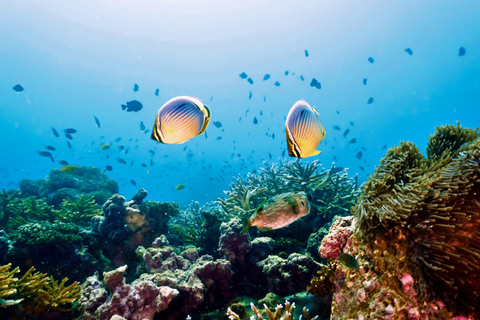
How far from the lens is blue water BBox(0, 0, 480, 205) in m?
43.9

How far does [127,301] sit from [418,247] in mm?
3444

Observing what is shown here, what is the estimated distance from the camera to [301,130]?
58.7 inches

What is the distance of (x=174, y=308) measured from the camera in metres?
3.24

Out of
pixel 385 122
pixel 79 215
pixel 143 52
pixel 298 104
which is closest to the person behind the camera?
pixel 298 104

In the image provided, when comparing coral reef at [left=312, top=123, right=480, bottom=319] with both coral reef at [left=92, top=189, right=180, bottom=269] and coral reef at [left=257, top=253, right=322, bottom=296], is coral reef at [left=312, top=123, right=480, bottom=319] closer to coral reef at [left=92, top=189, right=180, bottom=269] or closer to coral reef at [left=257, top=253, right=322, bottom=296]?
coral reef at [left=257, top=253, right=322, bottom=296]

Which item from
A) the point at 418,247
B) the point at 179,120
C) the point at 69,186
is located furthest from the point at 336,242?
the point at 69,186

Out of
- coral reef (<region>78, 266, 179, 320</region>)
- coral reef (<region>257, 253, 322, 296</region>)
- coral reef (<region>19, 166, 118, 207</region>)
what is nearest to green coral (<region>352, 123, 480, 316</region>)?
coral reef (<region>257, 253, 322, 296</region>)

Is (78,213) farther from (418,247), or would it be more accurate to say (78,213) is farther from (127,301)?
(418,247)

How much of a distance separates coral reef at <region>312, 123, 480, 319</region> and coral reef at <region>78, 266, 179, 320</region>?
2.21 m

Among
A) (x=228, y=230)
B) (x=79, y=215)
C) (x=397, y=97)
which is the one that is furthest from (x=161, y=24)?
(x=397, y=97)

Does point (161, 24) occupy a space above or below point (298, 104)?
above

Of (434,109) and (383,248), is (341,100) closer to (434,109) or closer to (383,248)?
(434,109)

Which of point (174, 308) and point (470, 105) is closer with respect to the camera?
point (174, 308)

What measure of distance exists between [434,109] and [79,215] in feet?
371
